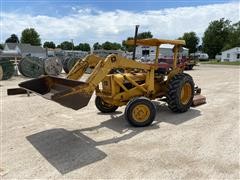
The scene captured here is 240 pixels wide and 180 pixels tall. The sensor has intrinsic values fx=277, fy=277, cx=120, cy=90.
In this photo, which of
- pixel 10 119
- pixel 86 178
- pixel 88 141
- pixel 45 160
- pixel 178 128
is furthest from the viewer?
pixel 10 119

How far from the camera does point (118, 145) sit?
16.4 ft

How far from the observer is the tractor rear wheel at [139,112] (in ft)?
19.5

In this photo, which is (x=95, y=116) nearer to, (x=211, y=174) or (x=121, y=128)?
(x=121, y=128)

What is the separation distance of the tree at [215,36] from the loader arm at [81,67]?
7154cm

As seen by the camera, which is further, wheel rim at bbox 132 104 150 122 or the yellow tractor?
wheel rim at bbox 132 104 150 122

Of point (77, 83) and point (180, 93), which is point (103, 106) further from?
point (77, 83)

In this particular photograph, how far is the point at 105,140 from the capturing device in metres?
5.30

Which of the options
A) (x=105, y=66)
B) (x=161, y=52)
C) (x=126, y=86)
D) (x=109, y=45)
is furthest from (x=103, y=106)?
(x=109, y=45)

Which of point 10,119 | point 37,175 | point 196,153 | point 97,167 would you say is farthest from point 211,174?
point 10,119

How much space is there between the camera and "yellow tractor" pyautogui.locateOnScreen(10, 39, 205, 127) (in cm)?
525

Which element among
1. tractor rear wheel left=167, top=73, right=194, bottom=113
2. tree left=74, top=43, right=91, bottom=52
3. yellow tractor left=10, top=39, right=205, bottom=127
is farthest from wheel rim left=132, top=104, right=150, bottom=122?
tree left=74, top=43, right=91, bottom=52

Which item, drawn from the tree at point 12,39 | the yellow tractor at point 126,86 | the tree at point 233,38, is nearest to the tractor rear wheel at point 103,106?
the yellow tractor at point 126,86

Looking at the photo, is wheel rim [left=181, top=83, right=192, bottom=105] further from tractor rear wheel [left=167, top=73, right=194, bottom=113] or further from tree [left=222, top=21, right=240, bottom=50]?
tree [left=222, top=21, right=240, bottom=50]

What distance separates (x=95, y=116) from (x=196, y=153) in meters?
3.23
